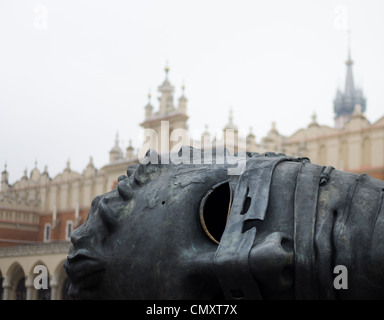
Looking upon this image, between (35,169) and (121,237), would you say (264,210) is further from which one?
(35,169)

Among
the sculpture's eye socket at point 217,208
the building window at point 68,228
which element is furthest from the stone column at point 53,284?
the sculpture's eye socket at point 217,208

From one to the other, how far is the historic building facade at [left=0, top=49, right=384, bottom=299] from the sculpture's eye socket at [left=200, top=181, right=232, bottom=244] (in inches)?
598

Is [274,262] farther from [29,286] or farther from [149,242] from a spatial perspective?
[29,286]

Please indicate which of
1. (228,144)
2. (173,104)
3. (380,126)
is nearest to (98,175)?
(173,104)

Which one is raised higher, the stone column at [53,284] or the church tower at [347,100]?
the church tower at [347,100]

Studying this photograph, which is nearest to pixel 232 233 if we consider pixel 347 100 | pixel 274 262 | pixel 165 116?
pixel 274 262

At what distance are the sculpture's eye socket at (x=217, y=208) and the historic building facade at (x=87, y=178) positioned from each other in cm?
1519

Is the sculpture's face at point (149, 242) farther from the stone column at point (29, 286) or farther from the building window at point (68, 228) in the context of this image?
the building window at point (68, 228)

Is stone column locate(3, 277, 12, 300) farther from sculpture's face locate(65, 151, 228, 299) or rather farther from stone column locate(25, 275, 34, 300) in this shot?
sculpture's face locate(65, 151, 228, 299)

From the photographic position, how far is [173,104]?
32.5 m

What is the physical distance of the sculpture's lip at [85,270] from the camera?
297 cm

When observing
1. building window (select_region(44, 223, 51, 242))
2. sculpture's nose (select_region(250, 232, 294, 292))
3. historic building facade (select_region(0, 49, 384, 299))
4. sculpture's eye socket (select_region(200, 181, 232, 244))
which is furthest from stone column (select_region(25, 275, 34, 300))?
sculpture's nose (select_region(250, 232, 294, 292))
